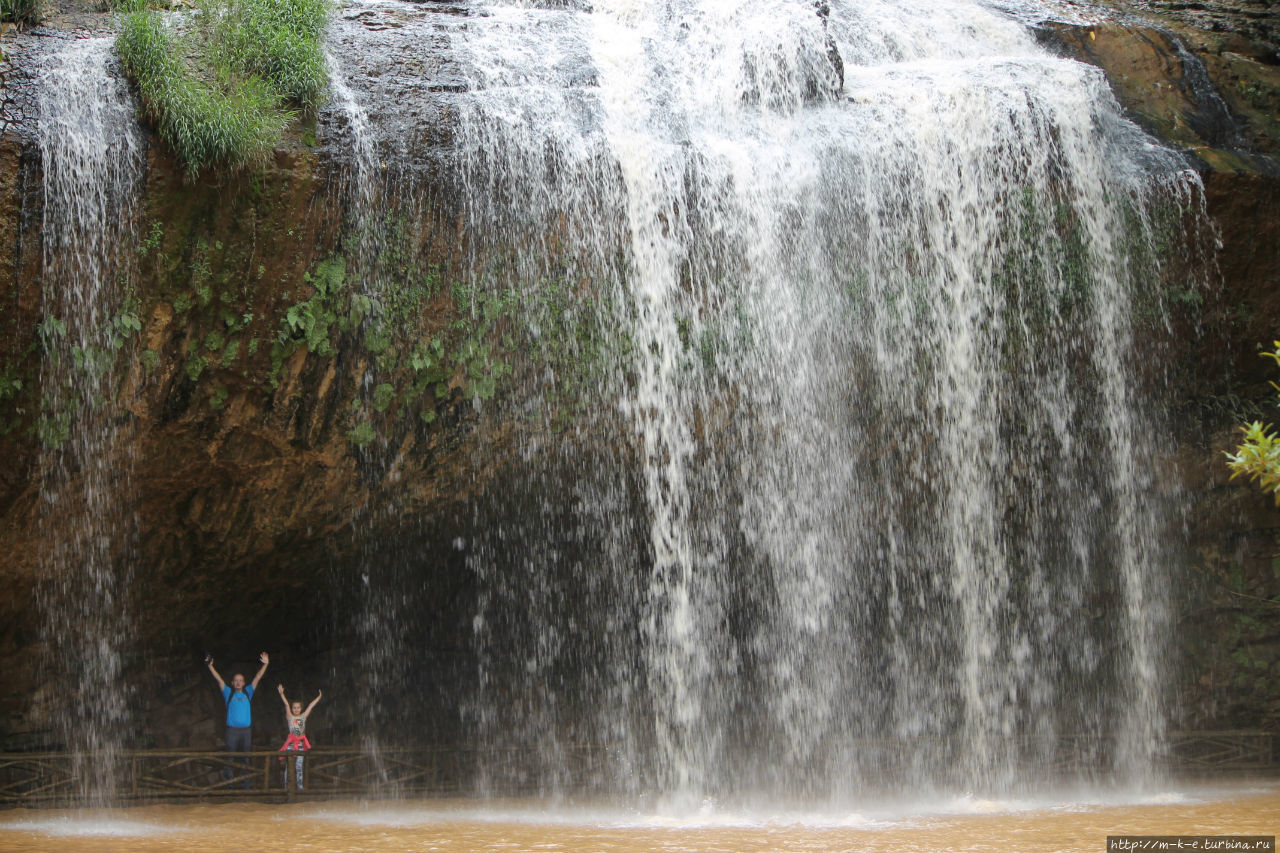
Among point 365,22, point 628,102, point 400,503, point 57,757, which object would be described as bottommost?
point 57,757

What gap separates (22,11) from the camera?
9.51 m

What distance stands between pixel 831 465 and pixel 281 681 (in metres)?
6.10

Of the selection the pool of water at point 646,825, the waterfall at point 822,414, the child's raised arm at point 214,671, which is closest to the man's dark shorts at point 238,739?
the child's raised arm at point 214,671

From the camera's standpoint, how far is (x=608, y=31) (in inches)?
470

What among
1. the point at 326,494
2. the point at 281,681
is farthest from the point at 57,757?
the point at 326,494

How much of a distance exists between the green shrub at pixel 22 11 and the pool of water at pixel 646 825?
6764 mm

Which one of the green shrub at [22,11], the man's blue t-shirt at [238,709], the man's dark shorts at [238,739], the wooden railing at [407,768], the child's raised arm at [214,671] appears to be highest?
the green shrub at [22,11]

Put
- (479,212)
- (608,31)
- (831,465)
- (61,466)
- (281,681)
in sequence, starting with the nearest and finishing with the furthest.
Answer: (61,466) < (479,212) < (831,465) < (281,681) < (608,31)

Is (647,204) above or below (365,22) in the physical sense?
below

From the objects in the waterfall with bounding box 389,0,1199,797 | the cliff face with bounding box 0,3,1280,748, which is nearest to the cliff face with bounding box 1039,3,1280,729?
the cliff face with bounding box 0,3,1280,748

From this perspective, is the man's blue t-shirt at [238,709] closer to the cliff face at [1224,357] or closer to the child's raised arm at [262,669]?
the child's raised arm at [262,669]

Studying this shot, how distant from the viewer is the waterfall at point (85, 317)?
330 inches

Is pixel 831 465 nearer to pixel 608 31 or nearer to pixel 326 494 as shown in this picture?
pixel 326 494

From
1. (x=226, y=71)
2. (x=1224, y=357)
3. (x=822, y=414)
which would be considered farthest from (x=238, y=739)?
(x=1224, y=357)
